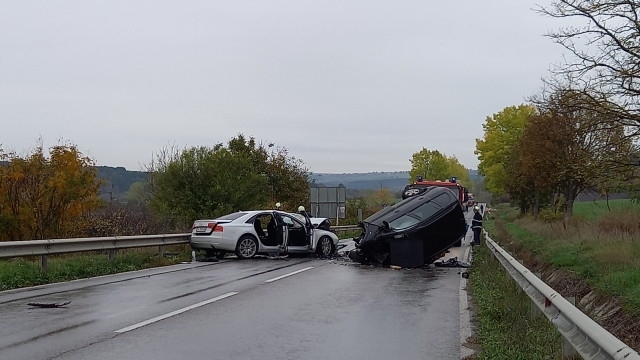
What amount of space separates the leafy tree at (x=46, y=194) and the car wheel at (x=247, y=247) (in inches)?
257

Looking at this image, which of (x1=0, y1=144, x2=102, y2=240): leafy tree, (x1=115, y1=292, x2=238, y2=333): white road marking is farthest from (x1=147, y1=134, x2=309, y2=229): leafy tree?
(x1=115, y1=292, x2=238, y2=333): white road marking

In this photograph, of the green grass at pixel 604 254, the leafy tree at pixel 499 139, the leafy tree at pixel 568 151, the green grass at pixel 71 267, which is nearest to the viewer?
the green grass at pixel 604 254

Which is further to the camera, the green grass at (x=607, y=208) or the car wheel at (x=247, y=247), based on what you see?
the green grass at (x=607, y=208)

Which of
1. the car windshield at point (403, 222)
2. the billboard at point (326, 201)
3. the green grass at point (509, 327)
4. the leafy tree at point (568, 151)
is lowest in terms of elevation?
the green grass at point (509, 327)

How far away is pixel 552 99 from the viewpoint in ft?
92.9

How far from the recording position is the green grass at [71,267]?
44.2 feet

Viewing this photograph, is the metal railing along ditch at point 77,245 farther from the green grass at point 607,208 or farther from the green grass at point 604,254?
the green grass at point 607,208

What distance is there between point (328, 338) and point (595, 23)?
1602 centimetres

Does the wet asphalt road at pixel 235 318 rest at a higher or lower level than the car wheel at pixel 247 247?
lower

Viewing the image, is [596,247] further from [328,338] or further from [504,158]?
[504,158]

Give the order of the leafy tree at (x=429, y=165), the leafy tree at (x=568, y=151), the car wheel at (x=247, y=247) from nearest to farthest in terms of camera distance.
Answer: the car wheel at (x=247, y=247), the leafy tree at (x=568, y=151), the leafy tree at (x=429, y=165)

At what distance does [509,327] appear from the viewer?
8.80m

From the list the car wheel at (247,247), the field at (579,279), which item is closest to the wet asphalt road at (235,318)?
the field at (579,279)

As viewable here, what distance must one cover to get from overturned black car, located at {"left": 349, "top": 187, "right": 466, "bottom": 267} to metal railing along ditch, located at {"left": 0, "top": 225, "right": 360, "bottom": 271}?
18.1 feet
